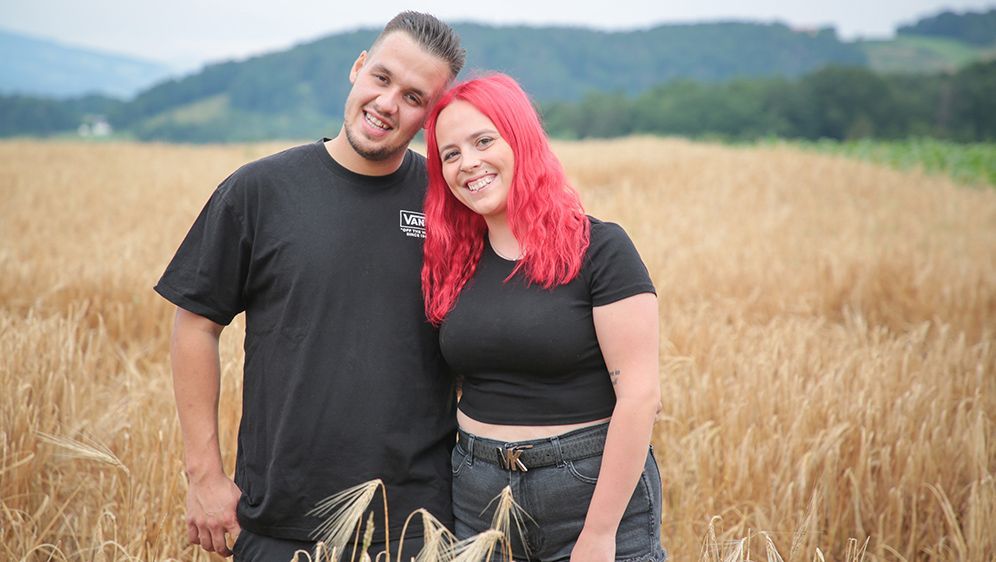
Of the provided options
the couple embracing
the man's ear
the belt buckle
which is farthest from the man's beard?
the belt buckle

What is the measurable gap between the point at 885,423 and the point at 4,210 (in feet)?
32.6

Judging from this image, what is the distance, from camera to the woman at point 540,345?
1.89 m

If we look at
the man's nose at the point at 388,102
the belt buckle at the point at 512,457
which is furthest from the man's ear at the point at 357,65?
the belt buckle at the point at 512,457

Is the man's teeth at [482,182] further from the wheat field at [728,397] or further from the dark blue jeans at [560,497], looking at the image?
the wheat field at [728,397]

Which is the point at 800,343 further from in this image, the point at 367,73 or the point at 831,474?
the point at 367,73

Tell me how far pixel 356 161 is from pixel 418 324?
0.50 m

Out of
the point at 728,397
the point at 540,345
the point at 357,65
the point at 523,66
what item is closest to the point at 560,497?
Result: the point at 540,345

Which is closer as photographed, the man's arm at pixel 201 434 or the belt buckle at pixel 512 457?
the belt buckle at pixel 512 457

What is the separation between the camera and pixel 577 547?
1875 millimetres

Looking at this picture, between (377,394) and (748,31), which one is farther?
(748,31)

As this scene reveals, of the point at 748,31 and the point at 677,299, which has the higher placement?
the point at 748,31

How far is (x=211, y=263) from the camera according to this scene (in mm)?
2133

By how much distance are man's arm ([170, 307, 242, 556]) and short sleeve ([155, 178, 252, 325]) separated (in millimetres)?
72

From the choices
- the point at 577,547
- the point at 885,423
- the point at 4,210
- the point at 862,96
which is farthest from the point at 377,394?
the point at 862,96
